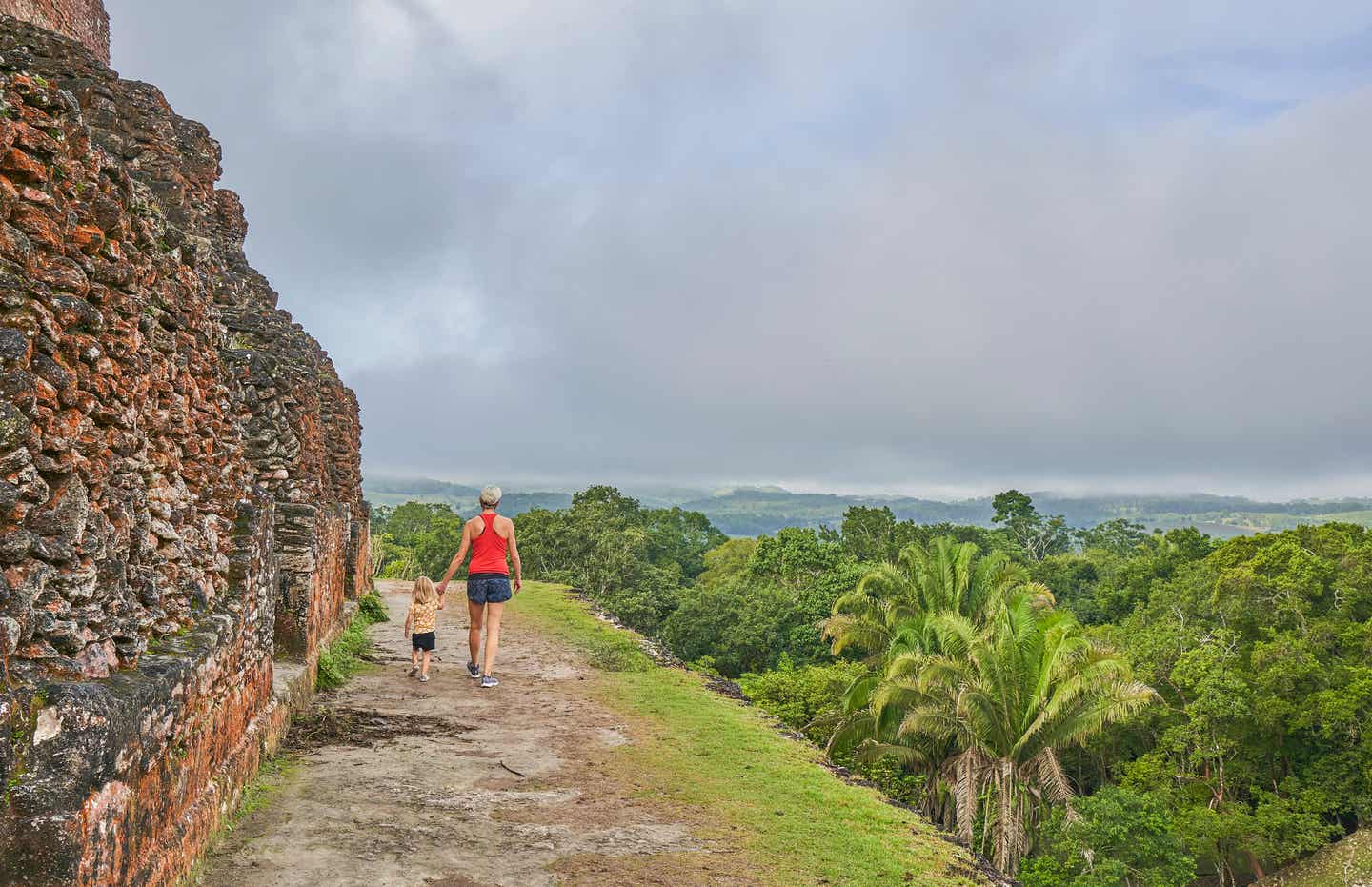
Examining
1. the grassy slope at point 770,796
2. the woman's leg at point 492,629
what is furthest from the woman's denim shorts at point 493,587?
the grassy slope at point 770,796

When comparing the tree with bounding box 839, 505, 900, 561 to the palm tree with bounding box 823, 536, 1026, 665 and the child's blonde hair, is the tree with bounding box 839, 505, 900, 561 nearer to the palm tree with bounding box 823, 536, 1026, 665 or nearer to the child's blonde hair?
the palm tree with bounding box 823, 536, 1026, 665

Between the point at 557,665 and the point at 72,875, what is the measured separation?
830 cm

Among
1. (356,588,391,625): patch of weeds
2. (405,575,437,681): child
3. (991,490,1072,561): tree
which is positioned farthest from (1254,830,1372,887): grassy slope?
(991,490,1072,561): tree

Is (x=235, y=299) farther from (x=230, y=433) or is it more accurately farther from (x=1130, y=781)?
(x=1130, y=781)

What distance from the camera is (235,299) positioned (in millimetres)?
9516

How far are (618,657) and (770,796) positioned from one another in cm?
542

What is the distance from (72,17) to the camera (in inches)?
429

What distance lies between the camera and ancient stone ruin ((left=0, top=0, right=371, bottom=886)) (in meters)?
2.70

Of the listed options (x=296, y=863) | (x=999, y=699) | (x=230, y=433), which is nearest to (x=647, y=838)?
(x=296, y=863)

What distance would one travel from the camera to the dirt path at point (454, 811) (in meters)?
4.35

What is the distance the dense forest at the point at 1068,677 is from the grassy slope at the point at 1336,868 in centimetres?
47

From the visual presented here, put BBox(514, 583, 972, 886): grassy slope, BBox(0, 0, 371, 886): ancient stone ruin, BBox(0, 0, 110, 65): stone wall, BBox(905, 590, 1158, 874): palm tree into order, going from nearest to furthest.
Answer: BBox(0, 0, 371, 886): ancient stone ruin
BBox(514, 583, 972, 886): grassy slope
BBox(0, 0, 110, 65): stone wall
BBox(905, 590, 1158, 874): palm tree

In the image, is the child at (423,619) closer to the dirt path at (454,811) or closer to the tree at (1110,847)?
the dirt path at (454,811)

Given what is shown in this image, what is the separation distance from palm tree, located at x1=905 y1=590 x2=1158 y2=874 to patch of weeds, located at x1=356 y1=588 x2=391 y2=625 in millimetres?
9430
